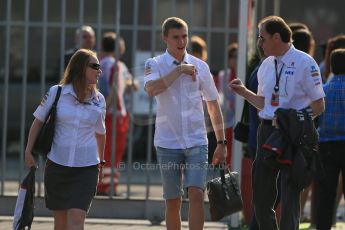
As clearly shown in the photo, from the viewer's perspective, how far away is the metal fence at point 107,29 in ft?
34.2

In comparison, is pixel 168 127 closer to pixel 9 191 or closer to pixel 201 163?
pixel 201 163

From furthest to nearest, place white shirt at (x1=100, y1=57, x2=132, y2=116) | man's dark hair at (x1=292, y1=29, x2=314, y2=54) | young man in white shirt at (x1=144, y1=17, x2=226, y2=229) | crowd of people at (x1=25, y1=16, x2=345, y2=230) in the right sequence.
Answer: white shirt at (x1=100, y1=57, x2=132, y2=116) < man's dark hair at (x1=292, y1=29, x2=314, y2=54) < young man in white shirt at (x1=144, y1=17, x2=226, y2=229) < crowd of people at (x1=25, y1=16, x2=345, y2=230)

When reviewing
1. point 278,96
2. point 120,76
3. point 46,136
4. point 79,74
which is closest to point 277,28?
point 278,96

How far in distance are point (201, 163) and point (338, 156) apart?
1432mm

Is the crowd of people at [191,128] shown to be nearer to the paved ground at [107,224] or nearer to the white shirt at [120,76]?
the paved ground at [107,224]

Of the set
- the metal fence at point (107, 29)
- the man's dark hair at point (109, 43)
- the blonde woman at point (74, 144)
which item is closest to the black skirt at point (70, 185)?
the blonde woman at point (74, 144)

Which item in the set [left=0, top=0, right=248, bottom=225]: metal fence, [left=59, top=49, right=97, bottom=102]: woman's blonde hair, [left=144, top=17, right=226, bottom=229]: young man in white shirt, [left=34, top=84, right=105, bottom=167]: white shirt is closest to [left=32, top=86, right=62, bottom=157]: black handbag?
[left=34, top=84, right=105, bottom=167]: white shirt

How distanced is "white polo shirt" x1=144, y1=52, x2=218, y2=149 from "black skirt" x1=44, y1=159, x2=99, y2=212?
66 centimetres

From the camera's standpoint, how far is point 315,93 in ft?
25.1

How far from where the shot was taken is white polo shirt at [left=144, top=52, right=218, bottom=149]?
809cm

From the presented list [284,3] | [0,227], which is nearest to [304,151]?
[0,227]

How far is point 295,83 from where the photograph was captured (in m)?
7.66

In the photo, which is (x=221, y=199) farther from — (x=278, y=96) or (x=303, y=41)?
(x=303, y=41)

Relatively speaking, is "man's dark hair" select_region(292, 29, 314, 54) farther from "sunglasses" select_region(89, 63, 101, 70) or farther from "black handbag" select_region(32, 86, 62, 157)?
"black handbag" select_region(32, 86, 62, 157)
